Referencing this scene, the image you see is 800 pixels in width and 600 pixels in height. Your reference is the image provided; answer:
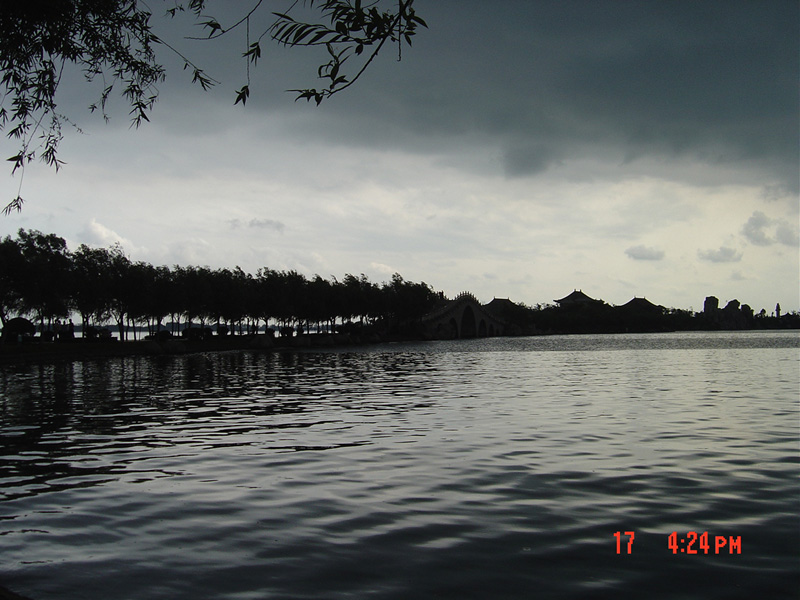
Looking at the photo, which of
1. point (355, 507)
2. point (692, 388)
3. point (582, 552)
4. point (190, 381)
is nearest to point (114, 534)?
point (355, 507)

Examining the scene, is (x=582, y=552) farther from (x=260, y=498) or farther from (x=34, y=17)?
(x=34, y=17)

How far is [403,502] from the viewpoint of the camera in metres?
11.0

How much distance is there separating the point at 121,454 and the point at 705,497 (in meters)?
12.4

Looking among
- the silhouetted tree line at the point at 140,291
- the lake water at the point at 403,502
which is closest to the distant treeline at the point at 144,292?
the silhouetted tree line at the point at 140,291

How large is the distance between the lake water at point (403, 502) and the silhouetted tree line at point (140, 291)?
51.9 meters
